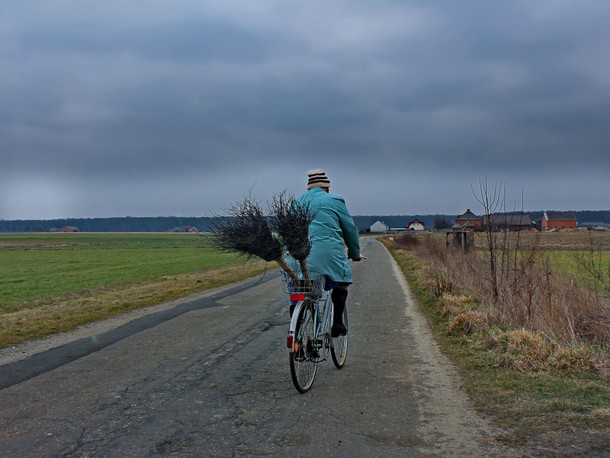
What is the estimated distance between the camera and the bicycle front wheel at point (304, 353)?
5.81 m

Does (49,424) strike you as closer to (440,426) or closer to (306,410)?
(306,410)

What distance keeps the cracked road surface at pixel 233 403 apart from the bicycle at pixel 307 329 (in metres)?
0.24

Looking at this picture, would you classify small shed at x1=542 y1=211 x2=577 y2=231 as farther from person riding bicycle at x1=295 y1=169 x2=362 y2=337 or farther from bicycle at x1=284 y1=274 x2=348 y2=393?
bicycle at x1=284 y1=274 x2=348 y2=393

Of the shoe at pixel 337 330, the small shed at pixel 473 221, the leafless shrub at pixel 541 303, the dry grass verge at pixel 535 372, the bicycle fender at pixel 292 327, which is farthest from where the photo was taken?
the small shed at pixel 473 221

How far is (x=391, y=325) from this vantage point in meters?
11.0

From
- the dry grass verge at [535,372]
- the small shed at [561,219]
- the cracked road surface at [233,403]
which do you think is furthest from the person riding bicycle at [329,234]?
the small shed at [561,219]

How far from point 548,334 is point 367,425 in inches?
170

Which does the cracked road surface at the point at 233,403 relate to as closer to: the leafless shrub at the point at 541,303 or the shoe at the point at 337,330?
the shoe at the point at 337,330

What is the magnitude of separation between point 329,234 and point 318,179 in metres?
0.69

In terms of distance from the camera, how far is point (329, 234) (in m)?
6.53

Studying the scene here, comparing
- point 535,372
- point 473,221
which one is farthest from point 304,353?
point 473,221

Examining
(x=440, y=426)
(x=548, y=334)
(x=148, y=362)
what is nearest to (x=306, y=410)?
(x=440, y=426)

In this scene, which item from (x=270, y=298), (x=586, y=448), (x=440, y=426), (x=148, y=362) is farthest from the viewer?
(x=270, y=298)

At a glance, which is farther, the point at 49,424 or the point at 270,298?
the point at 270,298
